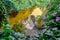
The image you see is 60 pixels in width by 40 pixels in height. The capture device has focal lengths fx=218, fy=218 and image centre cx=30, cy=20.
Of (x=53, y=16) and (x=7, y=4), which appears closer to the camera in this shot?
(x=7, y=4)

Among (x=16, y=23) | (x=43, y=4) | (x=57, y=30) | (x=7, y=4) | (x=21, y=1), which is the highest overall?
(x=43, y=4)

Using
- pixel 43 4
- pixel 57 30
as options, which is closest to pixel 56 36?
pixel 57 30

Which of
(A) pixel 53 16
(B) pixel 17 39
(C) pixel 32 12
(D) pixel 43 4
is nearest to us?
(B) pixel 17 39

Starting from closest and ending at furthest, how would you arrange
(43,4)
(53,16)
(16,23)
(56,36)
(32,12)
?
(56,36) < (53,16) < (16,23) < (32,12) < (43,4)

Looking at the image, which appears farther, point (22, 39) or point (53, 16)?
point (53, 16)

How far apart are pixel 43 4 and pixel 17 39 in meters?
2.69

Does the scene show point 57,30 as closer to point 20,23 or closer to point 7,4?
point 7,4

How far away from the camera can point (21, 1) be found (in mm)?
4543

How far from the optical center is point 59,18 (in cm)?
351

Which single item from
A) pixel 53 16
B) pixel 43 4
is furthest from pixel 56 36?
pixel 43 4

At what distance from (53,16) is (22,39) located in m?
1.07

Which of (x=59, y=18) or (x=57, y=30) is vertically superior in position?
(x=59, y=18)

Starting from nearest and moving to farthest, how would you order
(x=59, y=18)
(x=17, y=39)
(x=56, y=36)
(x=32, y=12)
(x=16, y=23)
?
(x=17, y=39), (x=56, y=36), (x=59, y=18), (x=16, y=23), (x=32, y=12)

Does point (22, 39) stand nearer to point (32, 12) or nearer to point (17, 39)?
point (17, 39)
